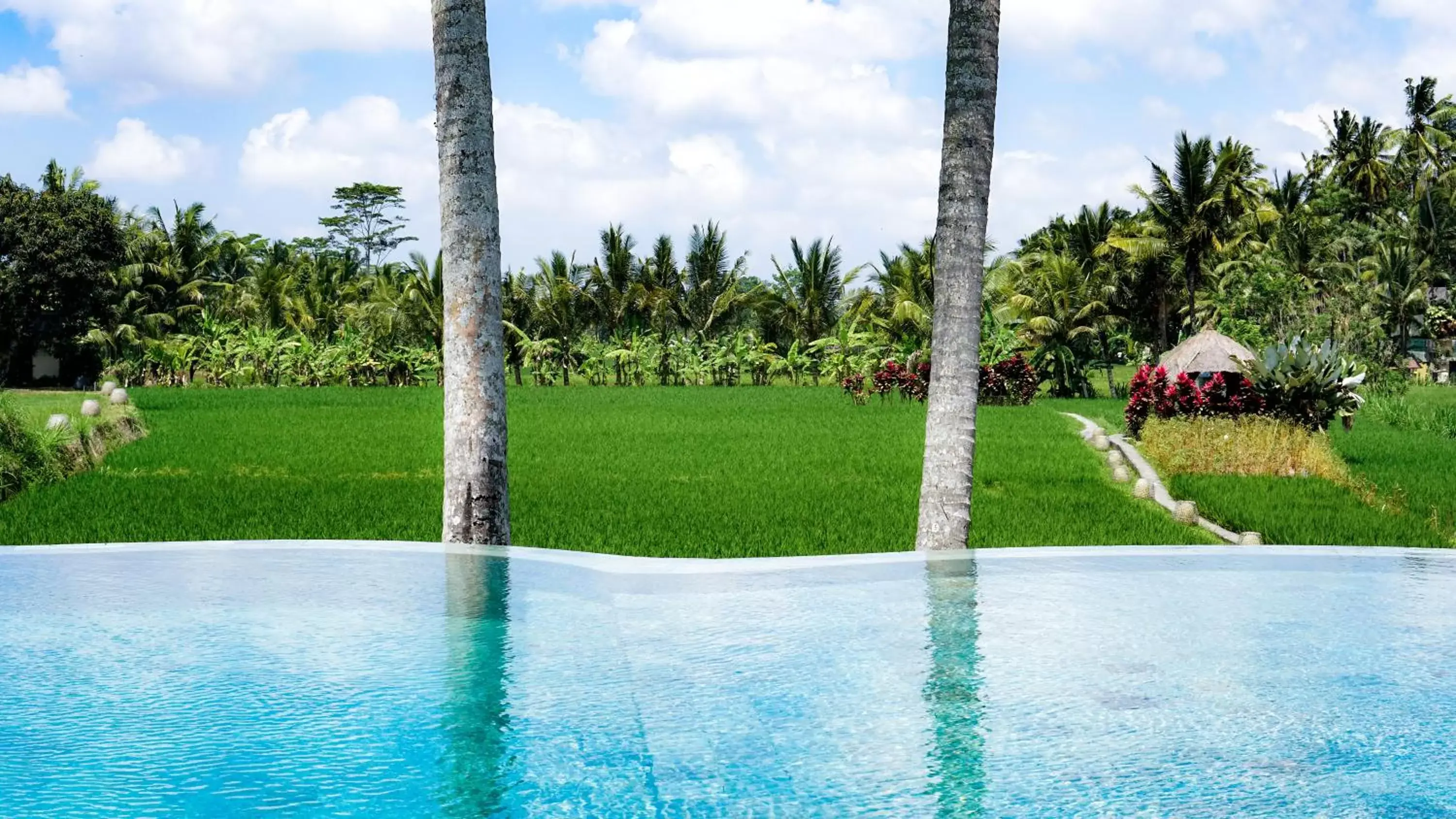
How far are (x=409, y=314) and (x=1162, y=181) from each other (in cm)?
1597

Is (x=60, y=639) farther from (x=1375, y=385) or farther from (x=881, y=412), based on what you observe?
(x=1375, y=385)

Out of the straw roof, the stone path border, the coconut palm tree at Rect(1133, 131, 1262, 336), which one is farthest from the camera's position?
the coconut palm tree at Rect(1133, 131, 1262, 336)

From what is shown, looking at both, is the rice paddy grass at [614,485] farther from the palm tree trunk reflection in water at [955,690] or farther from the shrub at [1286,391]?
the palm tree trunk reflection in water at [955,690]

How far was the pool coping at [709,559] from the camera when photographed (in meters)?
5.39

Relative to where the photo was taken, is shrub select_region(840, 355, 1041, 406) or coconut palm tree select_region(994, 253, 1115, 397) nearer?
shrub select_region(840, 355, 1041, 406)

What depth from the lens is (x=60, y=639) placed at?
4512 mm

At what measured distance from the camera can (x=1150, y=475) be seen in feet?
38.1

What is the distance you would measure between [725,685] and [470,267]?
2885mm

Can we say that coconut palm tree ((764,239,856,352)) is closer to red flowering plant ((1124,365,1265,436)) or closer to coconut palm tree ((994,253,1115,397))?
coconut palm tree ((994,253,1115,397))

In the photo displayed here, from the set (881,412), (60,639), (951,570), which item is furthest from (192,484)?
(881,412)

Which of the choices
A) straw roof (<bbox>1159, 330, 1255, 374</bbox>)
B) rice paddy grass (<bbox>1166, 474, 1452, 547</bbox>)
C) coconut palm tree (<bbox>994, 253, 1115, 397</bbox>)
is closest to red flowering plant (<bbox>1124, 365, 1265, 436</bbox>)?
rice paddy grass (<bbox>1166, 474, 1452, 547</bbox>)

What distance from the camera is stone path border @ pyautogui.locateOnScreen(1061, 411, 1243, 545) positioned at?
8.80m

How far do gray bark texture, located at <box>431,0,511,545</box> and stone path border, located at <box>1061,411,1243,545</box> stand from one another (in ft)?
15.5

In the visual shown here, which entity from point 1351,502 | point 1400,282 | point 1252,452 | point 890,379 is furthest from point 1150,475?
point 1400,282
